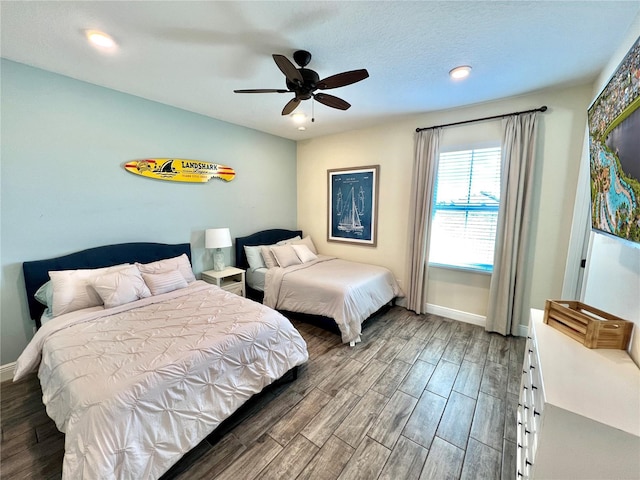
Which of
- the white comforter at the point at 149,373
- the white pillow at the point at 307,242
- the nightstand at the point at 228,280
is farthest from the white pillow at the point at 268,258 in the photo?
the white comforter at the point at 149,373

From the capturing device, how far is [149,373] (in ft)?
4.51

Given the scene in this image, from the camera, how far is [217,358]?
5.31 feet

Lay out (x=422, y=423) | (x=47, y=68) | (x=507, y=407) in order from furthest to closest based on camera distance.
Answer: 1. (x=47, y=68)
2. (x=507, y=407)
3. (x=422, y=423)

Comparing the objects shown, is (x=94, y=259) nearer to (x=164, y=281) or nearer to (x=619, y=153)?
(x=164, y=281)

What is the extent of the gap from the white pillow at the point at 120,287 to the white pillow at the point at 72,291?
0.08m

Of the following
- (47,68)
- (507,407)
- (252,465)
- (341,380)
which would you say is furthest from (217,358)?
(47,68)

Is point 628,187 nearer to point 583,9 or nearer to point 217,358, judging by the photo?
point 583,9

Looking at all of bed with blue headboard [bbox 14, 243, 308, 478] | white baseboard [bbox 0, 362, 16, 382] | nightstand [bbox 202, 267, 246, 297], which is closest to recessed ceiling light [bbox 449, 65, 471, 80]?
bed with blue headboard [bbox 14, 243, 308, 478]

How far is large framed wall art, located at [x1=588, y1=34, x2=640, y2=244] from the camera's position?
1.02m

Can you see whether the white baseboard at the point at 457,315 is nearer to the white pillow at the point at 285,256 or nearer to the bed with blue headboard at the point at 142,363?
the white pillow at the point at 285,256

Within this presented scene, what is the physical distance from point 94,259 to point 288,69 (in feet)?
8.39

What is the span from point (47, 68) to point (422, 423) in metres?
4.14

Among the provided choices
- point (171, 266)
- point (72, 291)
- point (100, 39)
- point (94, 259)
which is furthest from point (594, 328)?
point (94, 259)

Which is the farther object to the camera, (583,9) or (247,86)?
(247,86)
